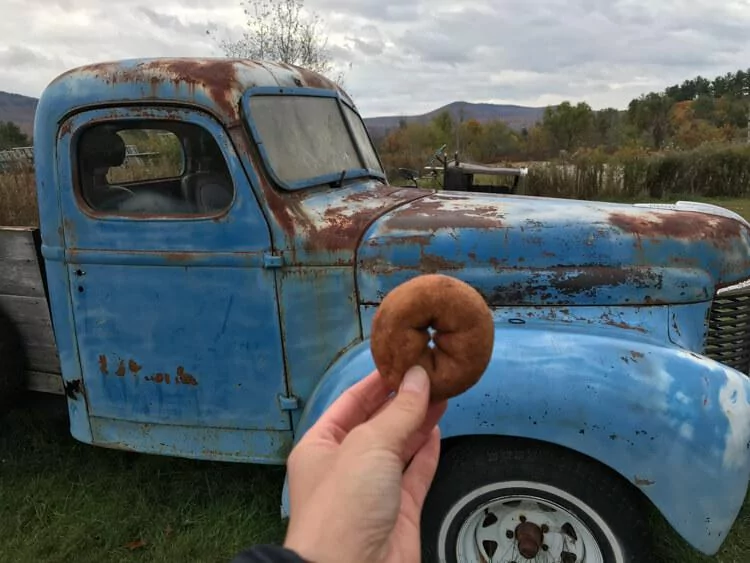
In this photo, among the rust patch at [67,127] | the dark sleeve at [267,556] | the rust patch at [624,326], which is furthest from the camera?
the rust patch at [67,127]

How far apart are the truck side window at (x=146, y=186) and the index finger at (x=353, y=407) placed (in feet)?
4.62

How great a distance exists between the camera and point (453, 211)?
2551 mm

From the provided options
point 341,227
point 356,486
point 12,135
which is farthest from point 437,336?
point 12,135

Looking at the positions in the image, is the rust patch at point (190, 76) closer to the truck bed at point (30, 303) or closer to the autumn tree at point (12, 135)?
the truck bed at point (30, 303)

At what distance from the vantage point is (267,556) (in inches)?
31.9

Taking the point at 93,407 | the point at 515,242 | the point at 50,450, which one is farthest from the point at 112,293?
the point at 515,242

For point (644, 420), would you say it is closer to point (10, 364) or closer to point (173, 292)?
point (173, 292)

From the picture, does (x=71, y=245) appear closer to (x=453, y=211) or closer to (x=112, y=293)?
(x=112, y=293)

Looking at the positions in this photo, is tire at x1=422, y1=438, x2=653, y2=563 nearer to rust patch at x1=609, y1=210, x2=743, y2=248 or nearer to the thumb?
rust patch at x1=609, y1=210, x2=743, y2=248

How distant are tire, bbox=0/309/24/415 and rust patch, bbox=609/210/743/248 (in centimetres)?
273

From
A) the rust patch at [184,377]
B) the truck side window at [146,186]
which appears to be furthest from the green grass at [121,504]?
the truck side window at [146,186]

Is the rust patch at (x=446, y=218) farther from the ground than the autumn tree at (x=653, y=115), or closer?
closer

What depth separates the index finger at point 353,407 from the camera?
3.88ft

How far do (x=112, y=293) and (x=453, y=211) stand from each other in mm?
1437
